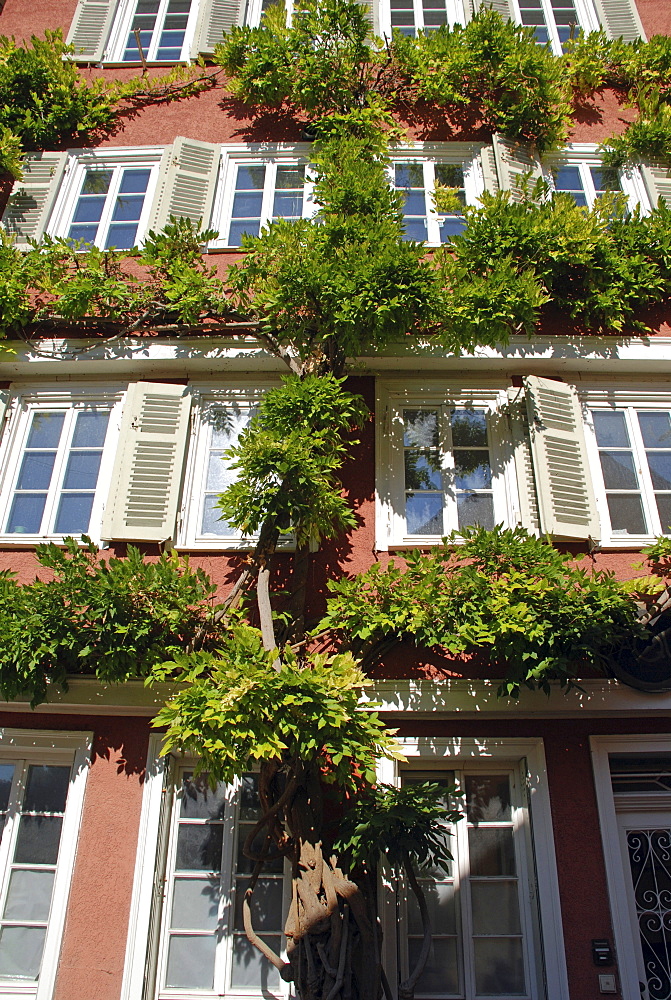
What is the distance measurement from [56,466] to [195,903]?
371cm

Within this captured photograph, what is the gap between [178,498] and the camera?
268 inches

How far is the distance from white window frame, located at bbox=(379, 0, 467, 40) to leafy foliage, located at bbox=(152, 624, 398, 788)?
27.9ft

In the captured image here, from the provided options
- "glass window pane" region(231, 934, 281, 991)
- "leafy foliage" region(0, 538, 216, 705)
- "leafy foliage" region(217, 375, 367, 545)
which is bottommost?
"glass window pane" region(231, 934, 281, 991)

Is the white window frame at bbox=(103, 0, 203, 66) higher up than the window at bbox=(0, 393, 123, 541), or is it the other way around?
the white window frame at bbox=(103, 0, 203, 66)

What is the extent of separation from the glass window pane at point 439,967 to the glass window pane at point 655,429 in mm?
4348

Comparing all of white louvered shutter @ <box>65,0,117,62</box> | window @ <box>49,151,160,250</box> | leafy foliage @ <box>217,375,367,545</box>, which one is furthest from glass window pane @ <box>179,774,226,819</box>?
white louvered shutter @ <box>65,0,117,62</box>

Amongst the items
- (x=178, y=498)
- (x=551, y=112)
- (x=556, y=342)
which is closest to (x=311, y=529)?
(x=178, y=498)

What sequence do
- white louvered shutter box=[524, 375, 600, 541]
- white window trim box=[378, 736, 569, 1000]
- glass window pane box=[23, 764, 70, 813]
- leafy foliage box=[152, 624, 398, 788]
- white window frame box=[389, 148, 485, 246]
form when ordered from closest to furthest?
leafy foliage box=[152, 624, 398, 788]
white window trim box=[378, 736, 569, 1000]
glass window pane box=[23, 764, 70, 813]
white louvered shutter box=[524, 375, 600, 541]
white window frame box=[389, 148, 485, 246]

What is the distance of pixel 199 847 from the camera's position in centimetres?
590

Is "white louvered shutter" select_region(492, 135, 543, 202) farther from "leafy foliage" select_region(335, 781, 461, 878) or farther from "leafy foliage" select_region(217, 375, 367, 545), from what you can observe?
"leafy foliage" select_region(335, 781, 461, 878)

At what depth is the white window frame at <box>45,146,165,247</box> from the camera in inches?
336

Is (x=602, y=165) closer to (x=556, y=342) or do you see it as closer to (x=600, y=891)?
(x=556, y=342)

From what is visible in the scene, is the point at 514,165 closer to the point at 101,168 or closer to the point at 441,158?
the point at 441,158

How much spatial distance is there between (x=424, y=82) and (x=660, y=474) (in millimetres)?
4967
